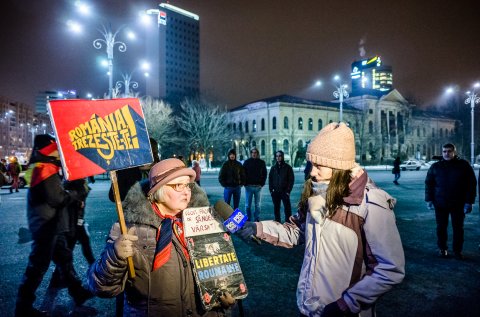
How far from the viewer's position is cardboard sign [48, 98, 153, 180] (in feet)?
6.70

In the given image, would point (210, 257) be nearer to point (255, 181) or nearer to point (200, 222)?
point (200, 222)

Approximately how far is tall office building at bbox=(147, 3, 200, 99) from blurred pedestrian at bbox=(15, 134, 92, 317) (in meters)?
128

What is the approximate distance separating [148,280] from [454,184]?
5.52 meters

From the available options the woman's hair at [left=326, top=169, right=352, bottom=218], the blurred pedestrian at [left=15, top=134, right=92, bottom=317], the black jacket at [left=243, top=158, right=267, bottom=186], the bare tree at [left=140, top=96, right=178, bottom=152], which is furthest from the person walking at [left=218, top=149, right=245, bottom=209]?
the bare tree at [left=140, top=96, right=178, bottom=152]

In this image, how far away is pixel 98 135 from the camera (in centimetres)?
214

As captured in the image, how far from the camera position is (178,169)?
224 cm

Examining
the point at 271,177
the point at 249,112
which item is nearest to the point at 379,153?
the point at 249,112

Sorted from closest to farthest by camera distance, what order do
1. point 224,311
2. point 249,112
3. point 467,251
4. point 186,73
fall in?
1. point 224,311
2. point 467,251
3. point 249,112
4. point 186,73

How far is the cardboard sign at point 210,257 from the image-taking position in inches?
80.2

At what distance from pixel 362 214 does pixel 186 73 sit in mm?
148550

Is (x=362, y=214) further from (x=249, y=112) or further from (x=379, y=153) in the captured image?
(x=379, y=153)

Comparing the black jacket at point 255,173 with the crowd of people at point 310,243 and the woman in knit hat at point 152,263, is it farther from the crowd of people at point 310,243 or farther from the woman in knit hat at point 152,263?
the woman in knit hat at point 152,263

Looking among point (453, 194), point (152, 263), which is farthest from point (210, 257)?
point (453, 194)

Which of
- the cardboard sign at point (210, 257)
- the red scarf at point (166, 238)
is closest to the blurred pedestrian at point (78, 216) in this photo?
the red scarf at point (166, 238)
